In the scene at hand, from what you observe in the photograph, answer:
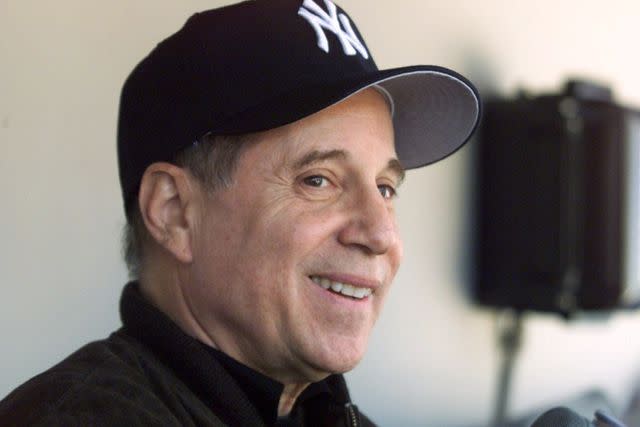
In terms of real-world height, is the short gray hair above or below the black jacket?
above

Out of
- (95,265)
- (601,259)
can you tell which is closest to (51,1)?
(95,265)

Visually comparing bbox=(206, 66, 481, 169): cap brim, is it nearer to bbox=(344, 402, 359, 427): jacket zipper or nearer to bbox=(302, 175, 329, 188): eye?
bbox=(302, 175, 329, 188): eye

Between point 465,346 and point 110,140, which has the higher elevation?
point 110,140

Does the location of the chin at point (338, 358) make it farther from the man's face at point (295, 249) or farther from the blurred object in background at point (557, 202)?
the blurred object in background at point (557, 202)

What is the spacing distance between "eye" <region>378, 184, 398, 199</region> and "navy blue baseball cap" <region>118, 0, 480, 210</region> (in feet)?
0.45

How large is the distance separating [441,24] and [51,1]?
127 centimetres

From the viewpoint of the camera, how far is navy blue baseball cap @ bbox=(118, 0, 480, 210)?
4.10 ft

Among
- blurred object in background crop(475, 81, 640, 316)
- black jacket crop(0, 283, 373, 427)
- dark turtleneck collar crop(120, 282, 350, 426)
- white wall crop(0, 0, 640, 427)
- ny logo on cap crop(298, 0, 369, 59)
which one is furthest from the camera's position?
blurred object in background crop(475, 81, 640, 316)

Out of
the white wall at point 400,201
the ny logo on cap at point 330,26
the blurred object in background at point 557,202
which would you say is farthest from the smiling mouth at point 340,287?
the blurred object in background at point 557,202

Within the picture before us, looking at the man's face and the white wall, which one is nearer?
the man's face

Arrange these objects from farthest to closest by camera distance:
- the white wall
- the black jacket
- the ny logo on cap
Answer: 1. the white wall
2. the ny logo on cap
3. the black jacket

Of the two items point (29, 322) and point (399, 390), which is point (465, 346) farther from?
point (29, 322)

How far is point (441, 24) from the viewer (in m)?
2.72

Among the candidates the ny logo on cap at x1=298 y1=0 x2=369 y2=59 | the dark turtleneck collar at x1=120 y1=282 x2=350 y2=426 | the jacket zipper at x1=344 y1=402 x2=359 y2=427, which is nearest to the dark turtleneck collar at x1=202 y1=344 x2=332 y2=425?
the dark turtleneck collar at x1=120 y1=282 x2=350 y2=426
